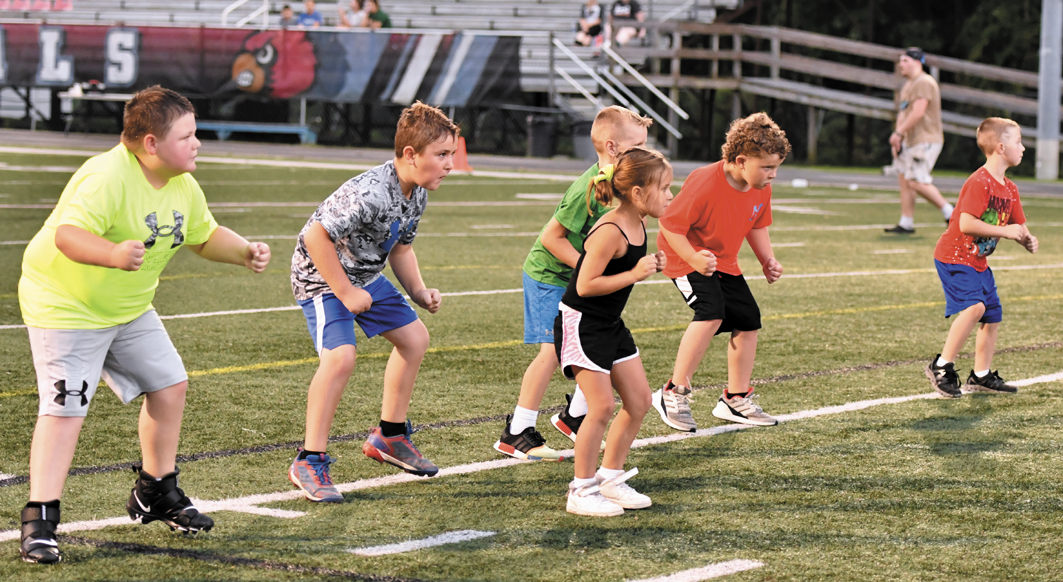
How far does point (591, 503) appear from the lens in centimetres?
485

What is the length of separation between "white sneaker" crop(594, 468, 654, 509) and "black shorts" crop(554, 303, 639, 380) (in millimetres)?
404

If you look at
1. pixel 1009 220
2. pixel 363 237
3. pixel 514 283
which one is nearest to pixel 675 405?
pixel 363 237

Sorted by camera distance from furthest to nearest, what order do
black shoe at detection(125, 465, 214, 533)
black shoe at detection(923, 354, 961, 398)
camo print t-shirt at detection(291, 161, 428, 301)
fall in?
black shoe at detection(923, 354, 961, 398), camo print t-shirt at detection(291, 161, 428, 301), black shoe at detection(125, 465, 214, 533)

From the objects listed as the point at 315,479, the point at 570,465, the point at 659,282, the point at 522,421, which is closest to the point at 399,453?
the point at 315,479

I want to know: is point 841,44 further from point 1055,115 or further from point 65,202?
point 65,202

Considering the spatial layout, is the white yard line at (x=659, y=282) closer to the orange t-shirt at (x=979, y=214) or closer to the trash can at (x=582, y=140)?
the orange t-shirt at (x=979, y=214)

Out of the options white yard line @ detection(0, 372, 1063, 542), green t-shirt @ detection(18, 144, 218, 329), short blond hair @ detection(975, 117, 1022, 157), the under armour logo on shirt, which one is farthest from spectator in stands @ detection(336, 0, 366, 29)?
green t-shirt @ detection(18, 144, 218, 329)

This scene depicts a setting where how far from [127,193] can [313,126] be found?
2423 cm

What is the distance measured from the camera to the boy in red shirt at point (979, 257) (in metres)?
7.04

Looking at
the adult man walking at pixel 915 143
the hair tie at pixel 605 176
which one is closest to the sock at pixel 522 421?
the hair tie at pixel 605 176

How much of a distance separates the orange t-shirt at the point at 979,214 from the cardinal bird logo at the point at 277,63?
20903 millimetres

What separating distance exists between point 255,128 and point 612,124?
2286 cm

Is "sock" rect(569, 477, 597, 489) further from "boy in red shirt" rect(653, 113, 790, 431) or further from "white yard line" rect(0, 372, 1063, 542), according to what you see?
"boy in red shirt" rect(653, 113, 790, 431)

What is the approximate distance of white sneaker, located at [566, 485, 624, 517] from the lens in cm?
483
